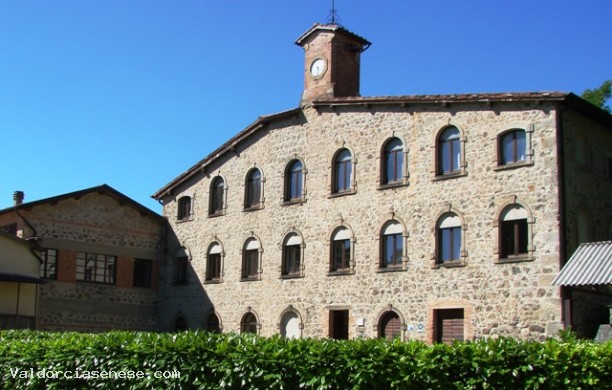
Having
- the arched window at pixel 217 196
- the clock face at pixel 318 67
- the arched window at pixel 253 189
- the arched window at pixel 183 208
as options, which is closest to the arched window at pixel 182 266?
the arched window at pixel 183 208

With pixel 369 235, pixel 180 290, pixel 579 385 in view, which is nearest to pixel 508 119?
pixel 369 235

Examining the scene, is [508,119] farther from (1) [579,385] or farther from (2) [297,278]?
(1) [579,385]

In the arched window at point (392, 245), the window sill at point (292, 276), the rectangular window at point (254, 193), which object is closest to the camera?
the arched window at point (392, 245)

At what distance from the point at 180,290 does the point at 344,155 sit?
10.3m

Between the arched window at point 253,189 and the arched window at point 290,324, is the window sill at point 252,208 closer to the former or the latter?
the arched window at point 253,189

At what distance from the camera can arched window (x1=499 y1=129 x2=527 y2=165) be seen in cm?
2316

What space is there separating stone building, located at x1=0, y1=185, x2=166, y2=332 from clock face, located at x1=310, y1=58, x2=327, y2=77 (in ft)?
32.8

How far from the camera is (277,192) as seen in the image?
30.1m

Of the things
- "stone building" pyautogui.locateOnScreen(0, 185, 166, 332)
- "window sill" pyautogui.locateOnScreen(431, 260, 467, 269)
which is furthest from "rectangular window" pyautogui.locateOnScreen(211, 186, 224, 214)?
"window sill" pyautogui.locateOnScreen(431, 260, 467, 269)

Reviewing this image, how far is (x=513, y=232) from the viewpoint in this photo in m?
23.0

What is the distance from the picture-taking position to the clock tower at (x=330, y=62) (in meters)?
29.4

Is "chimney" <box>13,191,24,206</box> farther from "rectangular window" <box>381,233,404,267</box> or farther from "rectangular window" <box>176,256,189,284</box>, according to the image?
"rectangular window" <box>381,233,404,267</box>

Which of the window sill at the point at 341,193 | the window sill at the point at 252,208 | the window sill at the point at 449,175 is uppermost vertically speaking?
the window sill at the point at 449,175

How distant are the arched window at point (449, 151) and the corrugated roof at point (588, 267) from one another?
197 inches
